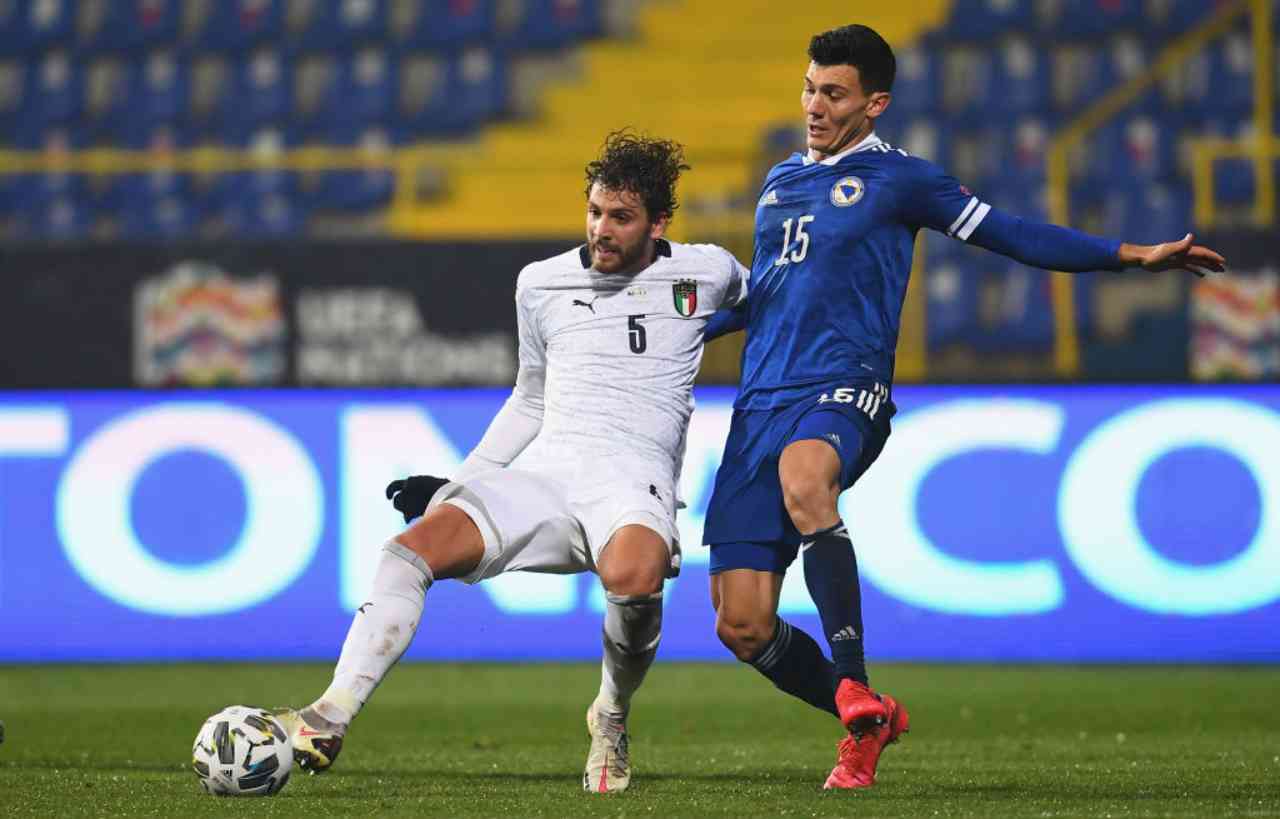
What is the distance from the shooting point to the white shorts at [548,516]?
4707mm

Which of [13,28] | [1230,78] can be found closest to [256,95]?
[13,28]

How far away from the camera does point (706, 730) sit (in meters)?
6.74

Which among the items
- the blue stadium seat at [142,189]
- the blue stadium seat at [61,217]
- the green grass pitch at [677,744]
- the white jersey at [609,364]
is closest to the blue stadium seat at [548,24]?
the blue stadium seat at [142,189]

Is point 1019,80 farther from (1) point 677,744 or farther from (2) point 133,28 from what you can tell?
(1) point 677,744

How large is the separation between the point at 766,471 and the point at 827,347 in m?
0.35

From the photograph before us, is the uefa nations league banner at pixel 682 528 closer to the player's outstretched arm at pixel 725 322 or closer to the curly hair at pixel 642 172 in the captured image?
the player's outstretched arm at pixel 725 322

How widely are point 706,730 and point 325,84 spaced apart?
32.0ft

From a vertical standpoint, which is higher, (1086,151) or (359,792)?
(1086,151)

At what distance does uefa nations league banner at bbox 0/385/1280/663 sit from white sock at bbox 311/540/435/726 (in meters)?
4.11

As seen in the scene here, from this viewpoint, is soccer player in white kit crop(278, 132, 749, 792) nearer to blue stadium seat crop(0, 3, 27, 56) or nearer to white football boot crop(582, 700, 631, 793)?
white football boot crop(582, 700, 631, 793)

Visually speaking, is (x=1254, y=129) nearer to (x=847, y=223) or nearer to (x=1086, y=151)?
(x=1086, y=151)

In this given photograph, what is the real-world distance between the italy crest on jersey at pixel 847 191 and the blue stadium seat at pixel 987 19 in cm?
1049

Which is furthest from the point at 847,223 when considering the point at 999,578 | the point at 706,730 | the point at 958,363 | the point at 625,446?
the point at 958,363

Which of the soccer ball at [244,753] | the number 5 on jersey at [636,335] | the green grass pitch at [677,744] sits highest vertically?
the number 5 on jersey at [636,335]
